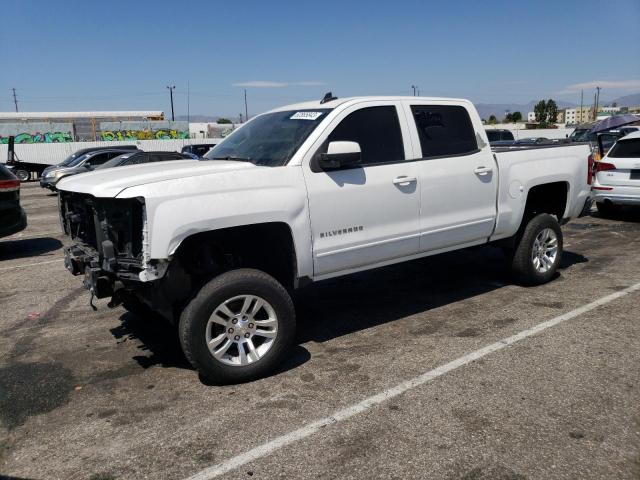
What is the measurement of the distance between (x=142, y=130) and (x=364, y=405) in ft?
182

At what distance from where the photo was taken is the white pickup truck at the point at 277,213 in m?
3.85

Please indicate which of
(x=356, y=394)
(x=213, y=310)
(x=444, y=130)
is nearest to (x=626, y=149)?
(x=444, y=130)

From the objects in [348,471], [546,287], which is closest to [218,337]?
[348,471]

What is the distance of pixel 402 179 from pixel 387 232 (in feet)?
1.57

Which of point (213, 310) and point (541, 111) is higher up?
point (541, 111)

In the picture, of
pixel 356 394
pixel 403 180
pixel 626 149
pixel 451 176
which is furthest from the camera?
pixel 626 149

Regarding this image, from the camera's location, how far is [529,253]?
6113mm

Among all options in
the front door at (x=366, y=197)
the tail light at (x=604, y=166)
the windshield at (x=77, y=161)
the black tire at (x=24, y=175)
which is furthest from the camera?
the black tire at (x=24, y=175)

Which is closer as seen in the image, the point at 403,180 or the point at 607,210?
the point at 403,180

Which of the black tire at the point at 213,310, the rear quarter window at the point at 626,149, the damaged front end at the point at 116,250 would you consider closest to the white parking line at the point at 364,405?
the black tire at the point at 213,310

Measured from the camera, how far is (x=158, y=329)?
17.4ft

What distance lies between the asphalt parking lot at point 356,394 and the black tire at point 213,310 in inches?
5.0

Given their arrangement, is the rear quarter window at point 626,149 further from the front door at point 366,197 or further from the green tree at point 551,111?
the green tree at point 551,111

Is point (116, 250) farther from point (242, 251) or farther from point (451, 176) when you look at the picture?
point (451, 176)
